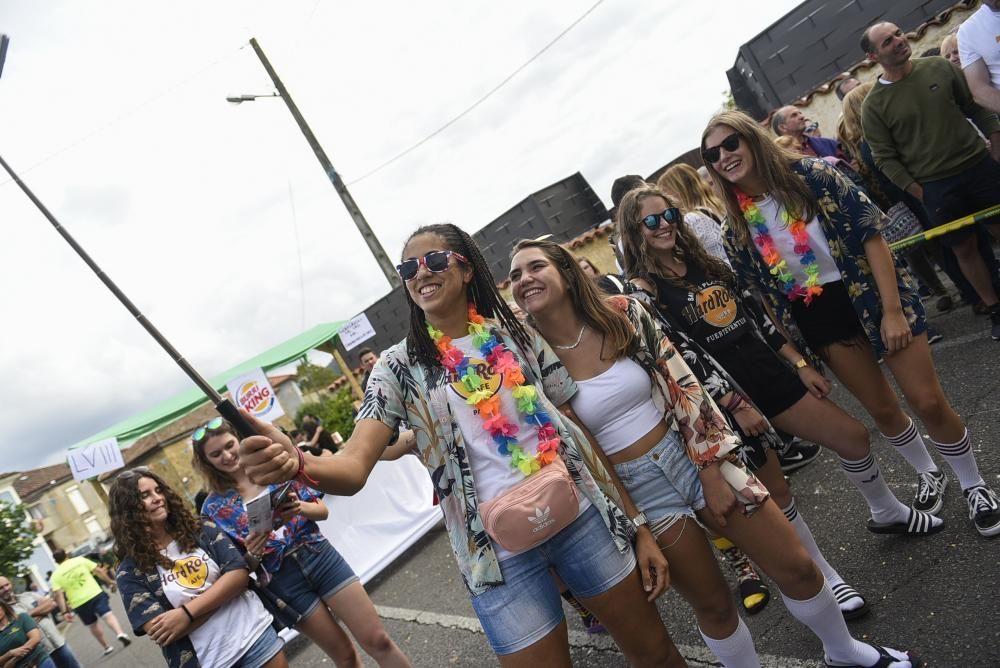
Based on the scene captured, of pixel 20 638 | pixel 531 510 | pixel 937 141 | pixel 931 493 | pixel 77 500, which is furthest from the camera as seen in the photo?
pixel 77 500

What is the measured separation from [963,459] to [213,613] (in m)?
3.30

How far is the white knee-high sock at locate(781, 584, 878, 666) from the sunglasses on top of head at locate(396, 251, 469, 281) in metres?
1.64

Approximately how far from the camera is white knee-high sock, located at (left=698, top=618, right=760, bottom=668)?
7.29 ft

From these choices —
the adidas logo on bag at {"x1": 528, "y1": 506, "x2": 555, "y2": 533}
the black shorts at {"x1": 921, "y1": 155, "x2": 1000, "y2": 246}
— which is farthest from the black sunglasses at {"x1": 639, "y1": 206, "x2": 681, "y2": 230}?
the black shorts at {"x1": 921, "y1": 155, "x2": 1000, "y2": 246}

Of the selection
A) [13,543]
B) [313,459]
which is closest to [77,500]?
[13,543]

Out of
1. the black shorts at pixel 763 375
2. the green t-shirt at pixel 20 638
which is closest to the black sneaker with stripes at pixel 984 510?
the black shorts at pixel 763 375

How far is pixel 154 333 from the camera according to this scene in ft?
6.74

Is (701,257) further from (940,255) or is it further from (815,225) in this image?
(940,255)

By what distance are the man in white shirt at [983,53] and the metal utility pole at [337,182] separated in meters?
9.66

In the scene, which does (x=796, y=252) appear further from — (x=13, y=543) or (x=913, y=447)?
(x=13, y=543)

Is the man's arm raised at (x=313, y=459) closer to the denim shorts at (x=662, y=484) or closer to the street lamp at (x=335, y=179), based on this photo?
the denim shorts at (x=662, y=484)

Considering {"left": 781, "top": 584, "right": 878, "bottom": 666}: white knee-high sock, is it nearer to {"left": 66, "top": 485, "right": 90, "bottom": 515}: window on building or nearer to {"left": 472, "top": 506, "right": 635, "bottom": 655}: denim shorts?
{"left": 472, "top": 506, "right": 635, "bottom": 655}: denim shorts

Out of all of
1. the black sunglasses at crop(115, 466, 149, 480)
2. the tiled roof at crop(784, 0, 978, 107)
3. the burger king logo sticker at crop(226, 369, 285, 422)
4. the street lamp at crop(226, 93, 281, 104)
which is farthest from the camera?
the street lamp at crop(226, 93, 281, 104)

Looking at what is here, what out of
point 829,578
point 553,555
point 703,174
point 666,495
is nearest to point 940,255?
point 703,174
